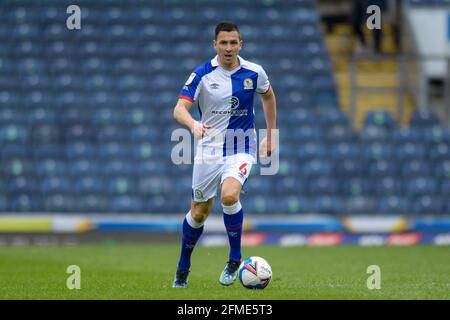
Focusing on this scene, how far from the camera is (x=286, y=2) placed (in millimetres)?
22953

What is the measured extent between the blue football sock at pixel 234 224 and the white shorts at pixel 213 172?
0.78 ft

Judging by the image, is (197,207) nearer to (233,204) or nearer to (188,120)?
(233,204)

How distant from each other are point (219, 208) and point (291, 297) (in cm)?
1086

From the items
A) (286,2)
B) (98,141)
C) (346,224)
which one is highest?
(286,2)

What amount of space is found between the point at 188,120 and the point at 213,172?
681 millimetres

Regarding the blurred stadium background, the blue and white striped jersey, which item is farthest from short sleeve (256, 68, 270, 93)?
the blurred stadium background

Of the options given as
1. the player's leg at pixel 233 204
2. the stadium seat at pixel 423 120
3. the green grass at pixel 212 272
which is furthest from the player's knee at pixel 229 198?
the stadium seat at pixel 423 120

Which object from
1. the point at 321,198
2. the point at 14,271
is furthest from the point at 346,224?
the point at 14,271

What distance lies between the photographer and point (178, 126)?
2031 cm

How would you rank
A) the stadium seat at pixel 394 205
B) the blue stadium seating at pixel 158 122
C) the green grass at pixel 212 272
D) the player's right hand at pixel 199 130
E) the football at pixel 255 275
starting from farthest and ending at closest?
the blue stadium seating at pixel 158 122 < the stadium seat at pixel 394 205 < the football at pixel 255 275 < the green grass at pixel 212 272 < the player's right hand at pixel 199 130

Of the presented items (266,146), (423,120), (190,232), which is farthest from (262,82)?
(423,120)

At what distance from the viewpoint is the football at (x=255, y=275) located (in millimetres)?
9008

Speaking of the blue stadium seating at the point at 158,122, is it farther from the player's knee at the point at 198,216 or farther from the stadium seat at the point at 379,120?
the player's knee at the point at 198,216

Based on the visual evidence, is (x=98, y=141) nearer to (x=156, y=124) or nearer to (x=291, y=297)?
(x=156, y=124)
